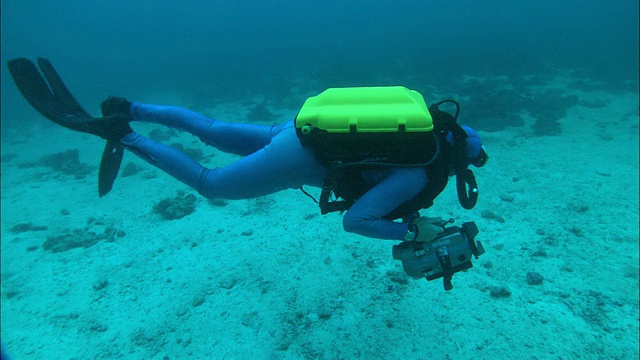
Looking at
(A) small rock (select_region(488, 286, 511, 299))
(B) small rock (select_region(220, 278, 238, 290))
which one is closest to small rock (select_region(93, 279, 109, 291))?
(B) small rock (select_region(220, 278, 238, 290))

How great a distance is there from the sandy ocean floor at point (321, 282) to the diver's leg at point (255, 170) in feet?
5.76

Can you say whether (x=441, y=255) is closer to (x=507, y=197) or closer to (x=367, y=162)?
(x=367, y=162)

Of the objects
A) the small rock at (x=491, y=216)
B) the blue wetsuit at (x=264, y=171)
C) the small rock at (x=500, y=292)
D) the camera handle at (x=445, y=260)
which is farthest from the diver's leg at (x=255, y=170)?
the small rock at (x=491, y=216)

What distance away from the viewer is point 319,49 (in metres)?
34.6

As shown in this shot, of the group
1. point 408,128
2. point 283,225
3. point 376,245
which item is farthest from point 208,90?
point 408,128

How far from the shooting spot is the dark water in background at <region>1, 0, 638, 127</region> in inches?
763

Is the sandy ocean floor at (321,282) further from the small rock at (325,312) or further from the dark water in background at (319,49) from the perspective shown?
the dark water in background at (319,49)

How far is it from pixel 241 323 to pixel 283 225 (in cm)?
206

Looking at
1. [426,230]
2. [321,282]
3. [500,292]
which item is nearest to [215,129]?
[321,282]

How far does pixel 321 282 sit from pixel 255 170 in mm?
2081

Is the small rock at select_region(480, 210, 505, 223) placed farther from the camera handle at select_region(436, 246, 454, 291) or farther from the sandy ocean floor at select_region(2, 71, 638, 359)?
the camera handle at select_region(436, 246, 454, 291)

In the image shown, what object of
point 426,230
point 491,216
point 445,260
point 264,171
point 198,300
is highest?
point 264,171

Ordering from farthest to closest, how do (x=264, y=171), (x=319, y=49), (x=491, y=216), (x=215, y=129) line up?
(x=319, y=49) < (x=491, y=216) < (x=215, y=129) < (x=264, y=171)

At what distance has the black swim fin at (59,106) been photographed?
3.61 metres
